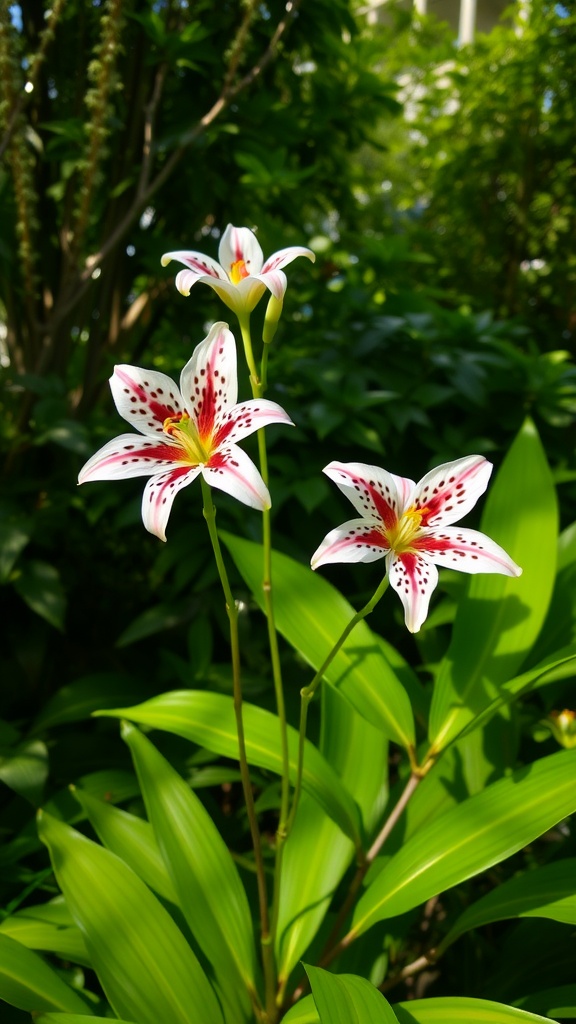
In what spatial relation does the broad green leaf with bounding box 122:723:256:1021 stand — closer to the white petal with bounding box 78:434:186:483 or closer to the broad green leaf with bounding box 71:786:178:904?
the broad green leaf with bounding box 71:786:178:904

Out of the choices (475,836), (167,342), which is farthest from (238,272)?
(167,342)

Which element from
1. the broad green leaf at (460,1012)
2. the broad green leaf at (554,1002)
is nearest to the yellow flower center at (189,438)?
the broad green leaf at (460,1012)

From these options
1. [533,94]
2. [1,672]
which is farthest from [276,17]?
[1,672]

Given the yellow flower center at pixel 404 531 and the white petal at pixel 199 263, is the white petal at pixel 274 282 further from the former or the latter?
the yellow flower center at pixel 404 531

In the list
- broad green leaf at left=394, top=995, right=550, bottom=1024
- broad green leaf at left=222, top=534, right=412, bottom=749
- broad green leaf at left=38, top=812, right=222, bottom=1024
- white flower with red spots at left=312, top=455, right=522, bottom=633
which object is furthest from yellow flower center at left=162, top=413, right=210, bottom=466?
broad green leaf at left=394, top=995, right=550, bottom=1024

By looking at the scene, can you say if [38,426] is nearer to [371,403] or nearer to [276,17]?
[371,403]
